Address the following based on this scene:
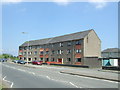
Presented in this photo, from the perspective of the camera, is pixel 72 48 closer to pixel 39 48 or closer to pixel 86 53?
pixel 86 53

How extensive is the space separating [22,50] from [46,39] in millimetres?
22860

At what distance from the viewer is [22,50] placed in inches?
4498

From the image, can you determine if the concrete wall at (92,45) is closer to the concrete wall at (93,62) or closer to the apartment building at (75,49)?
the apartment building at (75,49)

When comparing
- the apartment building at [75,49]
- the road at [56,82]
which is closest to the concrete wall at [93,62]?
the apartment building at [75,49]

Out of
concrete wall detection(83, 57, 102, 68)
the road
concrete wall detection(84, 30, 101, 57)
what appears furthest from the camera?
concrete wall detection(84, 30, 101, 57)

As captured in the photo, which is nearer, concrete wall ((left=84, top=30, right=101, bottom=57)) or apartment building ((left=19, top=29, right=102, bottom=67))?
apartment building ((left=19, top=29, right=102, bottom=67))

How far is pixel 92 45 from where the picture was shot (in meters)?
70.7

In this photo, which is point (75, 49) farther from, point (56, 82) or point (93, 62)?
point (56, 82)

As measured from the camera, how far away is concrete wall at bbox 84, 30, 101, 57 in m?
68.5

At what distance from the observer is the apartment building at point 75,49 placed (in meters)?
67.5

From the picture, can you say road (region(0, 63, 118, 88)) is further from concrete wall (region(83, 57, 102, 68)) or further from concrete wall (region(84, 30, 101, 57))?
concrete wall (region(84, 30, 101, 57))

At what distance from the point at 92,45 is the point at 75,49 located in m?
5.64

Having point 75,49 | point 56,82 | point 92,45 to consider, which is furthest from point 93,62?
→ point 56,82

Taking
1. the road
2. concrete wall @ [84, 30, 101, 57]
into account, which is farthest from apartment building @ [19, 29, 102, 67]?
the road
